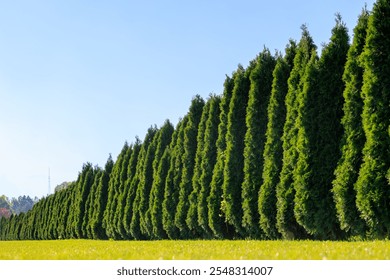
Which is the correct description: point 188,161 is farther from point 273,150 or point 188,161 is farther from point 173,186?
point 273,150

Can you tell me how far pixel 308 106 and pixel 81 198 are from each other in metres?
40.3

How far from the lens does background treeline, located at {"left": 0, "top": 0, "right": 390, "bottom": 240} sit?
65.2 ft

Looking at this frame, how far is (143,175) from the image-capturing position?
140 feet

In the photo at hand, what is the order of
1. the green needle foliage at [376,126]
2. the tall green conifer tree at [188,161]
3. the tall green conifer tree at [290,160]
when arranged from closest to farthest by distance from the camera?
the green needle foliage at [376,126] → the tall green conifer tree at [290,160] → the tall green conifer tree at [188,161]

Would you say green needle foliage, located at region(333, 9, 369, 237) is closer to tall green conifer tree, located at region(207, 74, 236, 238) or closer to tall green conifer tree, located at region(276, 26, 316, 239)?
tall green conifer tree, located at region(276, 26, 316, 239)

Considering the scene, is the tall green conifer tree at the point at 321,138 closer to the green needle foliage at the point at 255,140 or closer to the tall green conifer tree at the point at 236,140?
the green needle foliage at the point at 255,140

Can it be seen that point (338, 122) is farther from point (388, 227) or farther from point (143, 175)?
point (143, 175)

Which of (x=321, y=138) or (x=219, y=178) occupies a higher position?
(x=321, y=138)

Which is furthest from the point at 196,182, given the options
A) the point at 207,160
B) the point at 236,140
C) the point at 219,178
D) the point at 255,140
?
the point at 255,140

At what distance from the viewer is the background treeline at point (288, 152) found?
19.9m

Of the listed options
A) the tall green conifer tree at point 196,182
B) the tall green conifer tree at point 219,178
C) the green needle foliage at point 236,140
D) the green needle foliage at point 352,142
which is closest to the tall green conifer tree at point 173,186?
the tall green conifer tree at point 196,182

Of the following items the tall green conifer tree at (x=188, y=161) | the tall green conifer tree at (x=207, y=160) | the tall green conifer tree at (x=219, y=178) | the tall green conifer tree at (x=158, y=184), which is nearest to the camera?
the tall green conifer tree at (x=219, y=178)

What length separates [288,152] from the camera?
23734 mm

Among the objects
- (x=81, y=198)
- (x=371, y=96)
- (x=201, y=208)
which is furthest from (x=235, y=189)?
(x=81, y=198)
